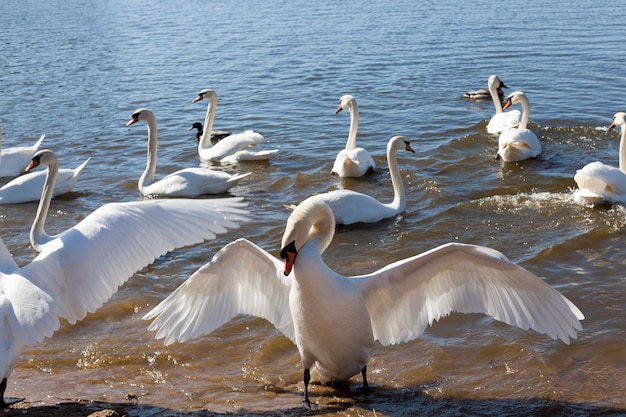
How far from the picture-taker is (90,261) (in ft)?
16.8

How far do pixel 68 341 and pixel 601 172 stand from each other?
563 cm

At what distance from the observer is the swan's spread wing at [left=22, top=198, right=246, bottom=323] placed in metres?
5.05

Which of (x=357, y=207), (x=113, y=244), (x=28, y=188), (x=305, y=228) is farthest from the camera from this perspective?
(x=28, y=188)

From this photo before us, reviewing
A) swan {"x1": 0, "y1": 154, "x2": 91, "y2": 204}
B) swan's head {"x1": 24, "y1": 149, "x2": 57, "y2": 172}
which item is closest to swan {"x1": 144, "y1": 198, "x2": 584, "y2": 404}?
swan's head {"x1": 24, "y1": 149, "x2": 57, "y2": 172}

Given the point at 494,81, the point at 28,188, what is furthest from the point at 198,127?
the point at 494,81

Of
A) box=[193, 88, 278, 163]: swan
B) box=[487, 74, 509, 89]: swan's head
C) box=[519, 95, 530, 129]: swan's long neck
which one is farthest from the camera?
box=[487, 74, 509, 89]: swan's head

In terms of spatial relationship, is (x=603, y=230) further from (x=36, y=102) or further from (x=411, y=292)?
(x=36, y=102)

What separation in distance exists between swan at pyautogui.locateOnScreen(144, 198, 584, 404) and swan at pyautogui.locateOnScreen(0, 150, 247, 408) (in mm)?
293

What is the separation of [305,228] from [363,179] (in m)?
6.15

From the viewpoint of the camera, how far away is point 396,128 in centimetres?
1314

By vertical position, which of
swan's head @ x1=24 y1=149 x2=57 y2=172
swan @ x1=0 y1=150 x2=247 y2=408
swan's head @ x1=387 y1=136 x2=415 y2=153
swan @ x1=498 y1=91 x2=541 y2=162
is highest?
swan @ x1=0 y1=150 x2=247 y2=408

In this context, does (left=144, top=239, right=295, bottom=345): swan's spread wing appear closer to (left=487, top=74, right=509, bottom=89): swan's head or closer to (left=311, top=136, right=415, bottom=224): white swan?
(left=311, top=136, right=415, bottom=224): white swan

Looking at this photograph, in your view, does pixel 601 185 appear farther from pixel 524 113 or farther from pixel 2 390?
pixel 2 390

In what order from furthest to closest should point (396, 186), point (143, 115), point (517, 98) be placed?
1. point (517, 98)
2. point (143, 115)
3. point (396, 186)
